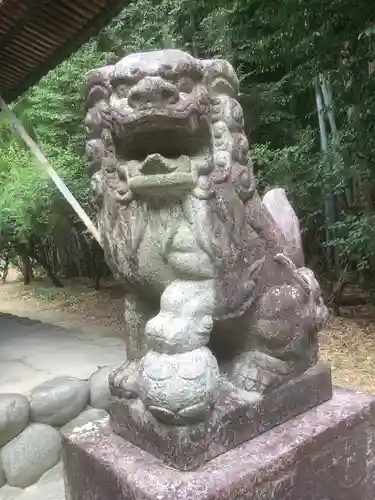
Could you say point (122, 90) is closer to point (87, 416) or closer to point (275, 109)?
point (87, 416)

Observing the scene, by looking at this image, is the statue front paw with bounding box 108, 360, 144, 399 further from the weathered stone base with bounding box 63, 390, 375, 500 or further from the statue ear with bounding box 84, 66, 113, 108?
the statue ear with bounding box 84, 66, 113, 108

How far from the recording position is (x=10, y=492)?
236 centimetres

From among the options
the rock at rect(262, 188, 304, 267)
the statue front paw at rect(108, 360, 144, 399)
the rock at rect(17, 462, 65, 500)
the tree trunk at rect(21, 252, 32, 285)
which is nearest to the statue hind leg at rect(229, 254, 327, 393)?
the rock at rect(262, 188, 304, 267)

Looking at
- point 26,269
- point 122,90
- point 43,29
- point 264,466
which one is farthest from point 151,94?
point 26,269

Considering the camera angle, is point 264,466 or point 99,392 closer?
point 264,466

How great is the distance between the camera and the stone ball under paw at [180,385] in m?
1.15

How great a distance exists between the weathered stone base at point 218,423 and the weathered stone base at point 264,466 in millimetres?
20

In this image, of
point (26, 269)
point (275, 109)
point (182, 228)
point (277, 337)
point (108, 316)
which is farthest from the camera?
point (26, 269)

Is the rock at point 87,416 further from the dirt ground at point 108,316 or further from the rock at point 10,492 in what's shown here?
the dirt ground at point 108,316

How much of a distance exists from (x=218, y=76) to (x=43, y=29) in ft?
5.89

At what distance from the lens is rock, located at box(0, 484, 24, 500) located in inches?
91.6

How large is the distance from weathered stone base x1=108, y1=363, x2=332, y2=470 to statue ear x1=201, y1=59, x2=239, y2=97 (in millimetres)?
725

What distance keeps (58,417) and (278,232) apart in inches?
63.2

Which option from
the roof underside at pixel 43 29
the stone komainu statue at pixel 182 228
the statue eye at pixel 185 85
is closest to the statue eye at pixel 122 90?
the stone komainu statue at pixel 182 228
